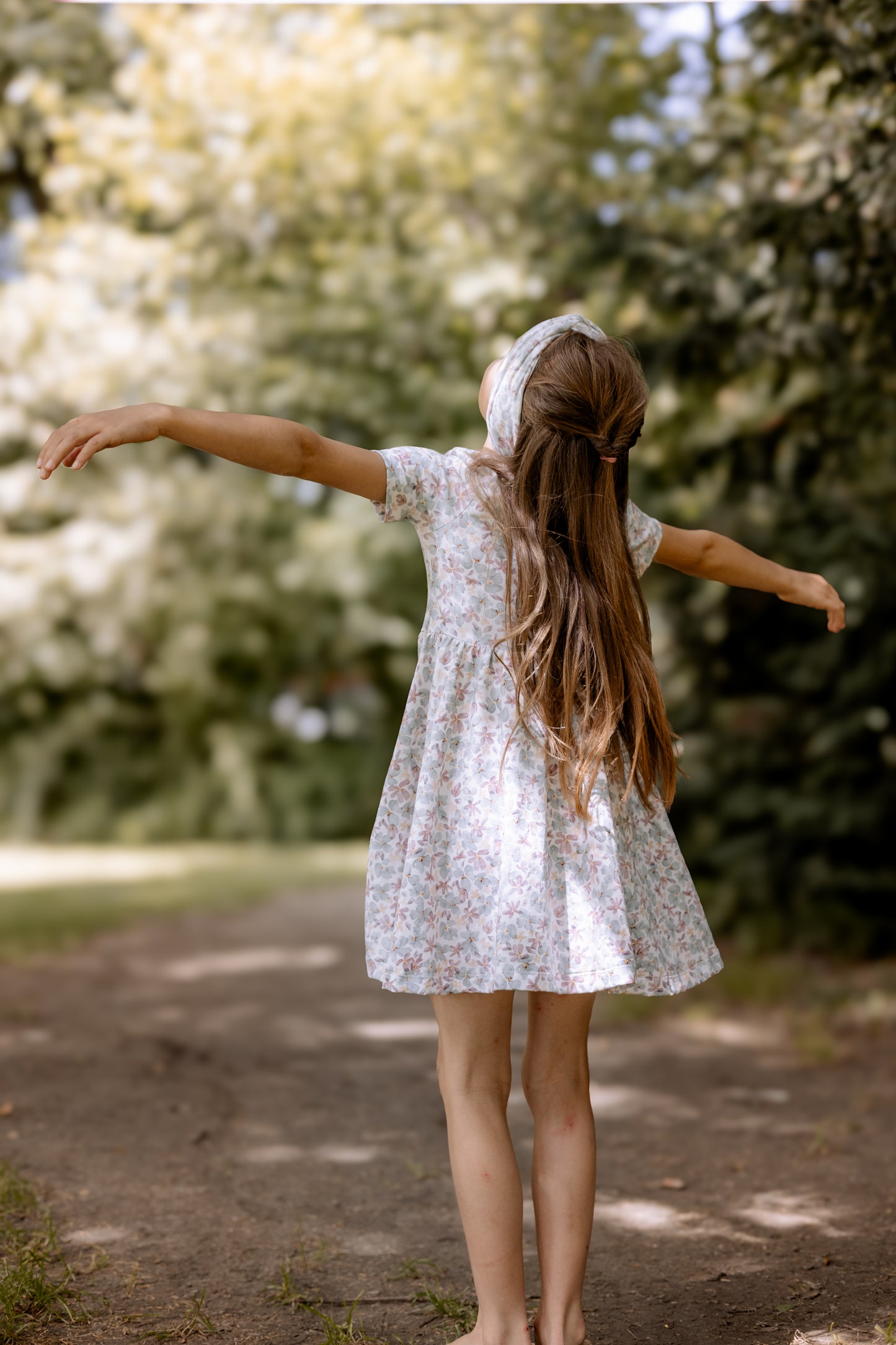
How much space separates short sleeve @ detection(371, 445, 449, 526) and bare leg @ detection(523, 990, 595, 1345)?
2.70 ft

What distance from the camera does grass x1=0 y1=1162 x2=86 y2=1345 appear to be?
2232mm

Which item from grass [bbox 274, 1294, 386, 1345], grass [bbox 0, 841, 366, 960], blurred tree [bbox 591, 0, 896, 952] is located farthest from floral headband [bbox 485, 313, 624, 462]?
grass [bbox 0, 841, 366, 960]

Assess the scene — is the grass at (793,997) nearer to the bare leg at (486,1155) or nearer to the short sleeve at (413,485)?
the bare leg at (486,1155)

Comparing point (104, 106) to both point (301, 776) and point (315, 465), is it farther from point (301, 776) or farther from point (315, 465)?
point (315, 465)

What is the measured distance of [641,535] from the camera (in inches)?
88.4

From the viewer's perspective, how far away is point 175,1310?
7.56 ft

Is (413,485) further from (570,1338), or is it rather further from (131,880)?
(131,880)

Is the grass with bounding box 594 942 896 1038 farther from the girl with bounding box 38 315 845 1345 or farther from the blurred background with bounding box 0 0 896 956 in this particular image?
the girl with bounding box 38 315 845 1345

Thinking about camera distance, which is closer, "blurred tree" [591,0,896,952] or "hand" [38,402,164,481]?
"hand" [38,402,164,481]

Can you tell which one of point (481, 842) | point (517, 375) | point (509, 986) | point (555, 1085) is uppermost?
point (517, 375)

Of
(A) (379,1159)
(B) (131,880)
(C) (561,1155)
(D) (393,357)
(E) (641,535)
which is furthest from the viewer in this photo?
(B) (131,880)

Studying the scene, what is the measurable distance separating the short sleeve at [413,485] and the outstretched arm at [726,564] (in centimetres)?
44

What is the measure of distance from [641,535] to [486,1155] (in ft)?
3.52

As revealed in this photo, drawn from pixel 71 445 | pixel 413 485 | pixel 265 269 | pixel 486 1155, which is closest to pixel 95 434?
pixel 71 445
